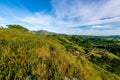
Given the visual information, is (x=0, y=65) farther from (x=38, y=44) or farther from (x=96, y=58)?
(x=96, y=58)

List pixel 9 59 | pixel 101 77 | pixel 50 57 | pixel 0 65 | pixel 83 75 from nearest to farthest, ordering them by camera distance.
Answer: pixel 0 65
pixel 9 59
pixel 50 57
pixel 83 75
pixel 101 77

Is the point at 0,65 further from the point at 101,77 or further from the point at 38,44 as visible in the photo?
the point at 101,77

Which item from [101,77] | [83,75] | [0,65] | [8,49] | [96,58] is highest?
[8,49]

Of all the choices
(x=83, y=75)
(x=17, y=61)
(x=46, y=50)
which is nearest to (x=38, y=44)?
(x=46, y=50)

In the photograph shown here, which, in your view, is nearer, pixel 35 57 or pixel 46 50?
pixel 35 57

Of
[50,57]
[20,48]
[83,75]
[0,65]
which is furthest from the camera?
[83,75]

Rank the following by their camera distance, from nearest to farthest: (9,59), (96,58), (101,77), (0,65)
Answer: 1. (0,65)
2. (9,59)
3. (101,77)
4. (96,58)

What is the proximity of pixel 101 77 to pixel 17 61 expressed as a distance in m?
11.2

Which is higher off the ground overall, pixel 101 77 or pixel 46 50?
pixel 46 50

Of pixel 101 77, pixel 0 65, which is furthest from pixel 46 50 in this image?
pixel 101 77

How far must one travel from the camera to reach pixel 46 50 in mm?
15008

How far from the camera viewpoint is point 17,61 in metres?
12.4

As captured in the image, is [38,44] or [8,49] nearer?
[8,49]

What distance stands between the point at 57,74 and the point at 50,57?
6.16 ft
